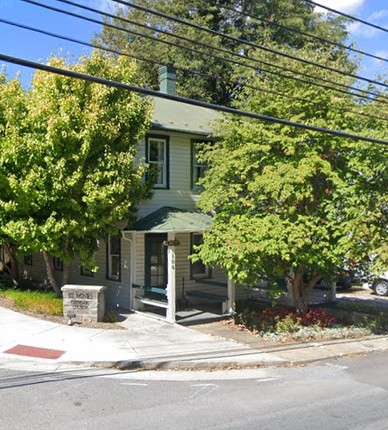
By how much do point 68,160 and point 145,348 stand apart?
17.7 feet

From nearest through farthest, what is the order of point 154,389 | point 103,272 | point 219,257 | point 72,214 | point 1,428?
point 1,428 → point 154,389 → point 219,257 → point 72,214 → point 103,272

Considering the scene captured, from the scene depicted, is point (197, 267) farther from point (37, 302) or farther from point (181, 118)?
point (37, 302)

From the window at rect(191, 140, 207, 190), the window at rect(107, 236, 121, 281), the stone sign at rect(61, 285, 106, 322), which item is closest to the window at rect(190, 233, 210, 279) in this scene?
the window at rect(191, 140, 207, 190)

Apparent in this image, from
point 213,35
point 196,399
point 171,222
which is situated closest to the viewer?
point 196,399

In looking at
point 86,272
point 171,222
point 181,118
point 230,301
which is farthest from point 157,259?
point 181,118

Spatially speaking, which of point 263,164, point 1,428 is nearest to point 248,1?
point 263,164

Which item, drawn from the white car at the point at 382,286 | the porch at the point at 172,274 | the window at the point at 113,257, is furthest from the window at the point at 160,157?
the white car at the point at 382,286

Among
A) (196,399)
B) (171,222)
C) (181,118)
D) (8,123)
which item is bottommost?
(196,399)

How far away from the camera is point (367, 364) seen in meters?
10.7

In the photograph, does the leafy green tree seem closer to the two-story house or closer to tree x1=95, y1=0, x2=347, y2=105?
the two-story house

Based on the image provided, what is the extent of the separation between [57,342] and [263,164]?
23.0 feet

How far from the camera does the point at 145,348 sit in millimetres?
11172

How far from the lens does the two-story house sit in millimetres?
15859

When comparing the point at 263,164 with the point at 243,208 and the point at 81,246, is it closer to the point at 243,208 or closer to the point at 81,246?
the point at 243,208
